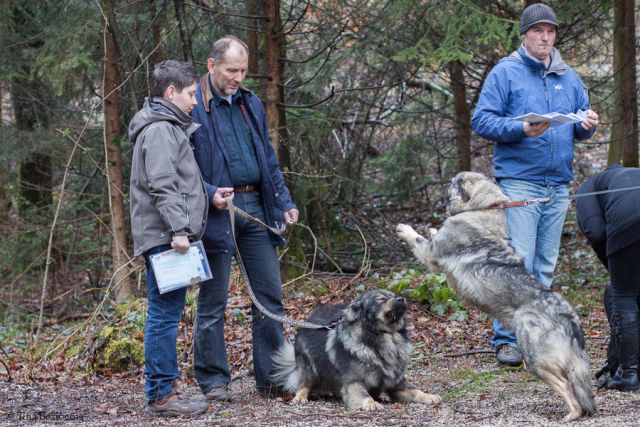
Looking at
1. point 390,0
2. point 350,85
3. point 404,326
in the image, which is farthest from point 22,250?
point 404,326

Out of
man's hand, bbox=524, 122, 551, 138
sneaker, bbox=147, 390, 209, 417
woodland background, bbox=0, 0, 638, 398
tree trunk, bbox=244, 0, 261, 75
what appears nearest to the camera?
sneaker, bbox=147, 390, 209, 417

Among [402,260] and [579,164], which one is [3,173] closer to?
[402,260]

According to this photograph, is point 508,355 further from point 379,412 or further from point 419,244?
point 379,412

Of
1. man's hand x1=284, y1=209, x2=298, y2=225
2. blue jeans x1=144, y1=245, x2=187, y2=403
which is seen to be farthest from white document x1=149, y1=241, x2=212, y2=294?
man's hand x1=284, y1=209, x2=298, y2=225

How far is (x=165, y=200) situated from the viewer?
14.8 ft

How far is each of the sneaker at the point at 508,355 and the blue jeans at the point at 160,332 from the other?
266cm

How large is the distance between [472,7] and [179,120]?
4314mm

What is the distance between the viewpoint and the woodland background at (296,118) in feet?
28.3

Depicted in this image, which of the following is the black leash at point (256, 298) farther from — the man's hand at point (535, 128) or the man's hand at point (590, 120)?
the man's hand at point (590, 120)

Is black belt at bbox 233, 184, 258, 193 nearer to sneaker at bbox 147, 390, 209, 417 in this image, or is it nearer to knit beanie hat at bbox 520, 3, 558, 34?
sneaker at bbox 147, 390, 209, 417

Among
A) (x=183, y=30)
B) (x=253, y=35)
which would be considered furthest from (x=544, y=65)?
(x=183, y=30)

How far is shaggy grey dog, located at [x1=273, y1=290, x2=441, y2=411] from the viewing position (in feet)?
16.5

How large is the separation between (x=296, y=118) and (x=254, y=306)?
4.65 m

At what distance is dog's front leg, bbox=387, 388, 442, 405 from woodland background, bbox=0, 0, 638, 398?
2.88 meters
